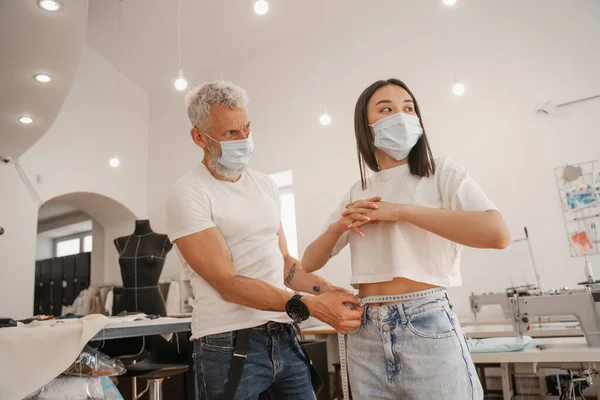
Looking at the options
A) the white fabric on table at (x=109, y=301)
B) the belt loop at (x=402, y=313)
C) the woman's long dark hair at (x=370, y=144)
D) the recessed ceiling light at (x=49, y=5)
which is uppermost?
the recessed ceiling light at (x=49, y=5)

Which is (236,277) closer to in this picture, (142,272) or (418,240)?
(418,240)

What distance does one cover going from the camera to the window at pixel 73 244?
11.6 metres

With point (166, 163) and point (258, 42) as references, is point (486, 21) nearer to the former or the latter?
point (258, 42)

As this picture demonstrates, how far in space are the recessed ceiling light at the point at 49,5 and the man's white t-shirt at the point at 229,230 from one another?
2.33m

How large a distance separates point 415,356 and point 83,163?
6763 mm

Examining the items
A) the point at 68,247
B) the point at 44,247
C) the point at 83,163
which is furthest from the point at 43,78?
the point at 44,247

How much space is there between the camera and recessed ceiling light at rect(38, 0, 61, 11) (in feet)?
10.3

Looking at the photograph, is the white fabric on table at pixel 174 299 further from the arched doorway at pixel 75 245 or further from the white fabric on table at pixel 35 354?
the white fabric on table at pixel 35 354

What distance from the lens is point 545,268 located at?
5.13 metres

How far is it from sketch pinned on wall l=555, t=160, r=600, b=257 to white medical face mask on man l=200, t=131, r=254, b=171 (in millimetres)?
4597

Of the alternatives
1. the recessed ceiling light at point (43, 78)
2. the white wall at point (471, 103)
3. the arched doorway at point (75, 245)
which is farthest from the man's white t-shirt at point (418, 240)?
the arched doorway at point (75, 245)

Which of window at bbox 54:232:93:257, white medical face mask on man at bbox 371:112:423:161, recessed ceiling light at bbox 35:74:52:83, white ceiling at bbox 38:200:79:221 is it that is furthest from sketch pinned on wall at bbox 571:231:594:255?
window at bbox 54:232:93:257

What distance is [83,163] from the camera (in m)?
6.89

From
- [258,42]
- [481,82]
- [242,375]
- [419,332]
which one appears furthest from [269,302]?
[258,42]
